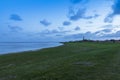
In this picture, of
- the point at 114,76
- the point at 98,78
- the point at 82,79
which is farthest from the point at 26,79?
the point at 114,76

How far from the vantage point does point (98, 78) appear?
489 inches

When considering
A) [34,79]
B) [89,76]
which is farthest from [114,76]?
[34,79]

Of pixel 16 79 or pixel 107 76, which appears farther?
pixel 16 79

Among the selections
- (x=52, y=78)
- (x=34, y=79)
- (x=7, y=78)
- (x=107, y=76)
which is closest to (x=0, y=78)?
(x=7, y=78)

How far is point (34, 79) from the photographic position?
13.0m

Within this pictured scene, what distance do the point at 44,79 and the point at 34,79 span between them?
65cm

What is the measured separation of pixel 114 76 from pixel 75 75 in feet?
7.84

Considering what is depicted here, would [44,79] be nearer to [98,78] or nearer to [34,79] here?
[34,79]

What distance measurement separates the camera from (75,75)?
13594 mm

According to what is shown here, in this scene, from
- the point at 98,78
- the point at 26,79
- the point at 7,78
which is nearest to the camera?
the point at 98,78

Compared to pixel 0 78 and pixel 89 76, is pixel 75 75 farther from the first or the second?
pixel 0 78

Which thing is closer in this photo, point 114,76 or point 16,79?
point 114,76

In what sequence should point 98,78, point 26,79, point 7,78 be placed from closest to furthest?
point 98,78
point 26,79
point 7,78

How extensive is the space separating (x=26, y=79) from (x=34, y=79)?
60 cm
